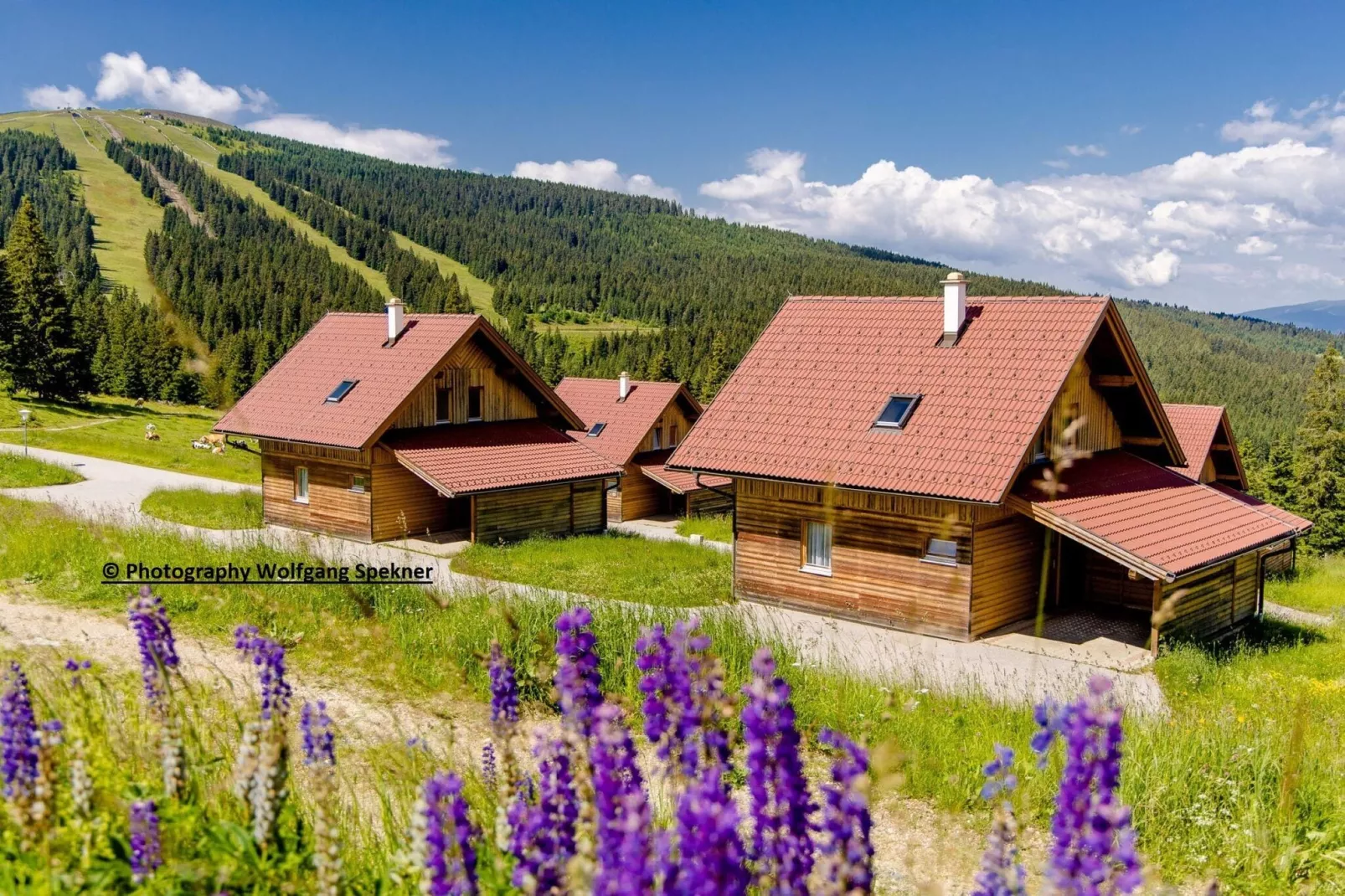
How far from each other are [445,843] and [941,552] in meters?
15.9

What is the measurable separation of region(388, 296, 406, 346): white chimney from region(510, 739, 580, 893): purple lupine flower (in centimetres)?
2673

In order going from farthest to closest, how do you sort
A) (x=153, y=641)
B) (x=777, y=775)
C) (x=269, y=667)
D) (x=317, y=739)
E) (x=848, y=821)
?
(x=153, y=641) → (x=269, y=667) → (x=317, y=739) → (x=777, y=775) → (x=848, y=821)

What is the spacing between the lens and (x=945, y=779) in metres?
7.77

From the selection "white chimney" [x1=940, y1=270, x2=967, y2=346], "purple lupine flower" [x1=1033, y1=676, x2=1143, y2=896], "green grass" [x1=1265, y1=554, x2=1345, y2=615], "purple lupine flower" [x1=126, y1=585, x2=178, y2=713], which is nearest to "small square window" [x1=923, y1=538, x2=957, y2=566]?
"white chimney" [x1=940, y1=270, x2=967, y2=346]

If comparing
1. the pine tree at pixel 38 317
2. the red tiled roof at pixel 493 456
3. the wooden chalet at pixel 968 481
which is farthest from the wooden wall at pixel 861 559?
the pine tree at pixel 38 317

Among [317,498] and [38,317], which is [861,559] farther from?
[38,317]

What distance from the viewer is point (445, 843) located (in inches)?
118

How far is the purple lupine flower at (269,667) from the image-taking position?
393 cm

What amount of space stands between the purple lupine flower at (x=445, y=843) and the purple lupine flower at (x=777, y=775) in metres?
0.93

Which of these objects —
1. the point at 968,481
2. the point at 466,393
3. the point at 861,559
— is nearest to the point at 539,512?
the point at 466,393

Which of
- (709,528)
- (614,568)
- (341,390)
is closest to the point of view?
(614,568)

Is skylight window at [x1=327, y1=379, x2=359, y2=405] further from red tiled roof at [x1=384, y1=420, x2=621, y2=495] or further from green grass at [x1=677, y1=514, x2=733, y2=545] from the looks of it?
green grass at [x1=677, y1=514, x2=733, y2=545]

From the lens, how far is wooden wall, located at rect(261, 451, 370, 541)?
85.3 feet

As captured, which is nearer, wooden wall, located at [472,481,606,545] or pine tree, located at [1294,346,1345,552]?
wooden wall, located at [472,481,606,545]
